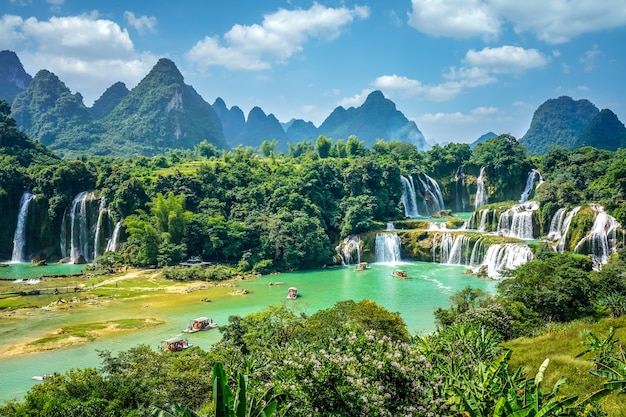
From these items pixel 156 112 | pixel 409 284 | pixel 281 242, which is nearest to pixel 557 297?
pixel 409 284

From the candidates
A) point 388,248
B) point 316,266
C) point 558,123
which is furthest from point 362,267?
point 558,123

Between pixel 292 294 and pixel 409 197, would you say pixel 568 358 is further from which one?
pixel 409 197

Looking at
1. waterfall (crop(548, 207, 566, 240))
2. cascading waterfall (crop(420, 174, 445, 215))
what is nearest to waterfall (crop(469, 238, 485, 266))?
waterfall (crop(548, 207, 566, 240))

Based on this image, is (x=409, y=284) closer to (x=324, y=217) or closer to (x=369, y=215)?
(x=369, y=215)

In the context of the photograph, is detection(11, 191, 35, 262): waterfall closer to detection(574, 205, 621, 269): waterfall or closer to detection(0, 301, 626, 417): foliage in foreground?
detection(0, 301, 626, 417): foliage in foreground

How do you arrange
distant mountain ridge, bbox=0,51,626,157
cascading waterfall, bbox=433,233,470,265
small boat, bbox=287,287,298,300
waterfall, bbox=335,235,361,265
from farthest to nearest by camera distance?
distant mountain ridge, bbox=0,51,626,157 < waterfall, bbox=335,235,361,265 < cascading waterfall, bbox=433,233,470,265 < small boat, bbox=287,287,298,300

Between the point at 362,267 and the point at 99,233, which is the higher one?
the point at 99,233

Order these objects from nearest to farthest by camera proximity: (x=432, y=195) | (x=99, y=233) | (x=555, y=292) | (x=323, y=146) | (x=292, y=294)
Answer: (x=555, y=292)
(x=292, y=294)
(x=99, y=233)
(x=432, y=195)
(x=323, y=146)
